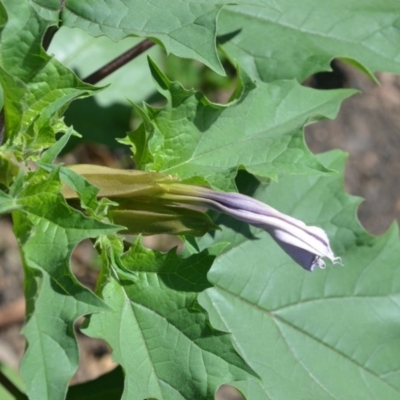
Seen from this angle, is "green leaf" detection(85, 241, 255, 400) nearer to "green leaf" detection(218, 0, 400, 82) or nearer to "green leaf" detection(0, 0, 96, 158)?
"green leaf" detection(0, 0, 96, 158)

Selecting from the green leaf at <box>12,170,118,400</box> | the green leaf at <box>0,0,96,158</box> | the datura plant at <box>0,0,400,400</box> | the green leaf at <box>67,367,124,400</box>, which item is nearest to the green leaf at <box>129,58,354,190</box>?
the datura plant at <box>0,0,400,400</box>

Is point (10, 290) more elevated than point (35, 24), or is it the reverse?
point (35, 24)

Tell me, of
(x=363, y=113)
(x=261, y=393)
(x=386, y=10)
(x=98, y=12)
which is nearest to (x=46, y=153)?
(x=98, y=12)

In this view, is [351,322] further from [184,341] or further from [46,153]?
[46,153]

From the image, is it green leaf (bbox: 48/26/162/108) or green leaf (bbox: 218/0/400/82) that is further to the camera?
green leaf (bbox: 48/26/162/108)

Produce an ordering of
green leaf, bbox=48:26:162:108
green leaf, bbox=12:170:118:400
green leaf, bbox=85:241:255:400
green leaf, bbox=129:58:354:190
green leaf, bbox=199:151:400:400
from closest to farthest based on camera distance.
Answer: green leaf, bbox=12:170:118:400 → green leaf, bbox=85:241:255:400 → green leaf, bbox=129:58:354:190 → green leaf, bbox=199:151:400:400 → green leaf, bbox=48:26:162:108

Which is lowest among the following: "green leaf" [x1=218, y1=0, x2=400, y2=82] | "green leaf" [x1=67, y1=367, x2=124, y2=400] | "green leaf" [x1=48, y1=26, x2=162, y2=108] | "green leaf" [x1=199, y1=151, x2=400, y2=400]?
"green leaf" [x1=67, y1=367, x2=124, y2=400]
